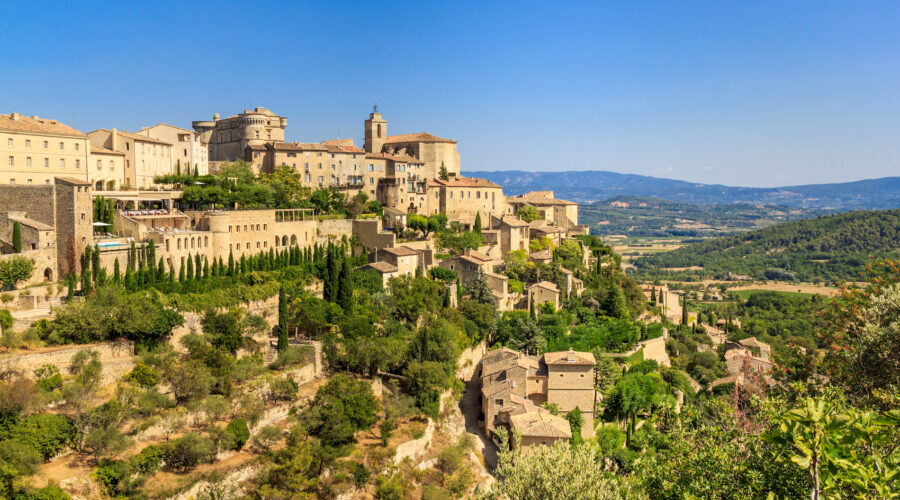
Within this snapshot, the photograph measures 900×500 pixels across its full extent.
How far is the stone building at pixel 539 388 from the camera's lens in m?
34.3

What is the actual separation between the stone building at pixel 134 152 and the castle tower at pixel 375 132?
2276 cm

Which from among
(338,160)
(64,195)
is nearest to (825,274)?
(338,160)

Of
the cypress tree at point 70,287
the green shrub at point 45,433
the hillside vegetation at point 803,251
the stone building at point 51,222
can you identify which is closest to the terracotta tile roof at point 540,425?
the green shrub at point 45,433

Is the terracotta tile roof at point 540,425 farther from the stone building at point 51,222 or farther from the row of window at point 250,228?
the stone building at point 51,222

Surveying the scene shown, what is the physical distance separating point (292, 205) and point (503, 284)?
16.2 metres

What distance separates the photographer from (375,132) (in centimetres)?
6500

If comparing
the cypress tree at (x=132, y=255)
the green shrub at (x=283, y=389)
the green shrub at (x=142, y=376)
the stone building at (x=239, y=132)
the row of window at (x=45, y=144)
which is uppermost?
the stone building at (x=239, y=132)

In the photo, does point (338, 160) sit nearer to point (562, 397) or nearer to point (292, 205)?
point (292, 205)

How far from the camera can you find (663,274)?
148750 mm

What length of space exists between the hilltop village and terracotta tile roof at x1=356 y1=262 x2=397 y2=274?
78 cm

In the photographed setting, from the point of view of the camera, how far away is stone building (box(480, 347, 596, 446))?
34344 millimetres

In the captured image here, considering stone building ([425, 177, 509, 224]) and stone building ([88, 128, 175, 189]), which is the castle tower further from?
stone building ([88, 128, 175, 189])

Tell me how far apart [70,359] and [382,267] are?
20.9 meters

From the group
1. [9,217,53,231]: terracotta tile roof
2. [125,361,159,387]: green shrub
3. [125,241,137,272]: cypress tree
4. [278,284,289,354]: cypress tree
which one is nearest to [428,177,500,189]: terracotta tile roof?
[278,284,289,354]: cypress tree
